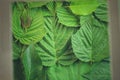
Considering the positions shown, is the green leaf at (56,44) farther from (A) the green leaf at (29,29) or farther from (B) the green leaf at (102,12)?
(B) the green leaf at (102,12)

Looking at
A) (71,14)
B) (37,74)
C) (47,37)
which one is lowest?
(37,74)

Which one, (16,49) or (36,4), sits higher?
(36,4)

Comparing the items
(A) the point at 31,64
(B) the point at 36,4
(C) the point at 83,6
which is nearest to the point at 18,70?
(A) the point at 31,64

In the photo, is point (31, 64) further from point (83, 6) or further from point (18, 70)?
point (83, 6)

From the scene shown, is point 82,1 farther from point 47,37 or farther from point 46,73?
point 46,73
